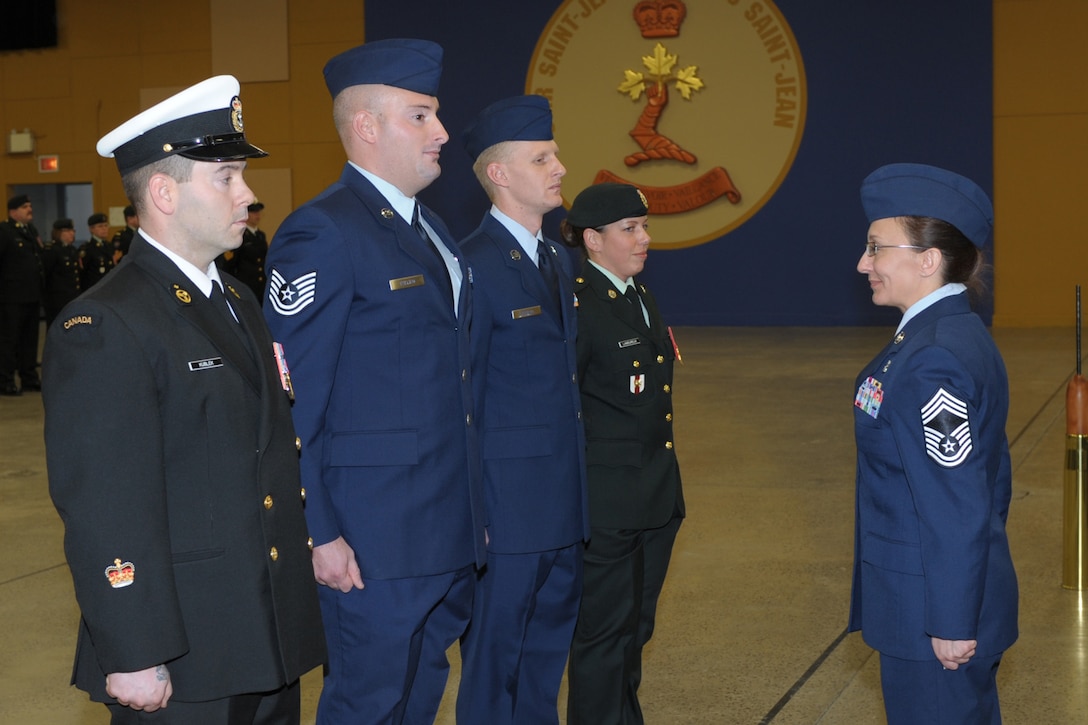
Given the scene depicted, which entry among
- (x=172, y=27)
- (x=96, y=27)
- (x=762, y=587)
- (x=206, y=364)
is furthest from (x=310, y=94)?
(x=206, y=364)

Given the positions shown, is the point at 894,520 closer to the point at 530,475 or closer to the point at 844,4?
the point at 530,475

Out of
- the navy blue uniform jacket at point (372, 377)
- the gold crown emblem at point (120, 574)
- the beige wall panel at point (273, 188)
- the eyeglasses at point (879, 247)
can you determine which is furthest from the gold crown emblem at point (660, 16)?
the gold crown emblem at point (120, 574)

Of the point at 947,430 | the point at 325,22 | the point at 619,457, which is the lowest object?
the point at 619,457

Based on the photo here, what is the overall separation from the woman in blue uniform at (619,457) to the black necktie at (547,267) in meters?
0.19

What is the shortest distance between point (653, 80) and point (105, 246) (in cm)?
656

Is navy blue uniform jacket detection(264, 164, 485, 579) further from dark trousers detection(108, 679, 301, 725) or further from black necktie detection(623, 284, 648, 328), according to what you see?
black necktie detection(623, 284, 648, 328)

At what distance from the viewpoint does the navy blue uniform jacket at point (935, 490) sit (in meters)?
2.06

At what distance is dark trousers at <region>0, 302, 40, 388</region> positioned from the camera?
10.5m

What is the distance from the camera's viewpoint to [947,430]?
2057 mm

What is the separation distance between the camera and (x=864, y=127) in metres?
14.1

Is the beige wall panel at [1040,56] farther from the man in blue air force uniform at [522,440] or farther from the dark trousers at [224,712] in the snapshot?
the dark trousers at [224,712]

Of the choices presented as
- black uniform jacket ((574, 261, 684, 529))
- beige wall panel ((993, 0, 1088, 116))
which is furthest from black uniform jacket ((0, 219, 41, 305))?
beige wall panel ((993, 0, 1088, 116))

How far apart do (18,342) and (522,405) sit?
926 centimetres

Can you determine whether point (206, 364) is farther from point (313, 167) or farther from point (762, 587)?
point (313, 167)
